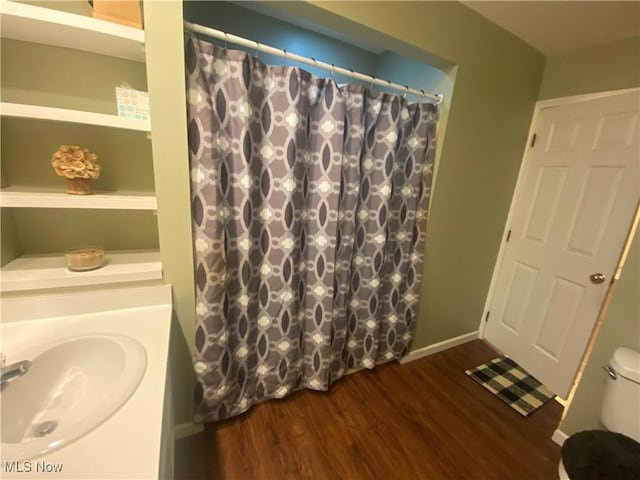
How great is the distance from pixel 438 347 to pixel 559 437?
83cm

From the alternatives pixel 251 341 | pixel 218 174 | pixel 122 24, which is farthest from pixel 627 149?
pixel 122 24

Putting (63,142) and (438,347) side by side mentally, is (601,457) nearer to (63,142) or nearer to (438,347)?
(438,347)

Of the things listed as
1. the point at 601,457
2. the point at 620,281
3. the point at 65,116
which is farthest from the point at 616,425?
the point at 65,116

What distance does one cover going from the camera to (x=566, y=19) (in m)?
1.45

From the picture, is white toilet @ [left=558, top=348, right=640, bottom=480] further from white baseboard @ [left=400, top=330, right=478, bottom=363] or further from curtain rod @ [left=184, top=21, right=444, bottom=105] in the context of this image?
curtain rod @ [left=184, top=21, right=444, bottom=105]

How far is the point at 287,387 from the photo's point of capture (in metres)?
1.60

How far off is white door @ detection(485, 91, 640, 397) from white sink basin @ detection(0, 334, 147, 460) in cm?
245

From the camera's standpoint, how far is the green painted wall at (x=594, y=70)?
1.53 meters

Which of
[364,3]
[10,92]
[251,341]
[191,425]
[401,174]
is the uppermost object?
[364,3]

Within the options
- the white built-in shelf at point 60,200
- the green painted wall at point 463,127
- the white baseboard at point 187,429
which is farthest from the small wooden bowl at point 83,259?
the green painted wall at point 463,127

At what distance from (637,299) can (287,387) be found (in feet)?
6.20

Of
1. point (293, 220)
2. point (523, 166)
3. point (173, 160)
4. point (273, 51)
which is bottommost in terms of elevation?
point (293, 220)

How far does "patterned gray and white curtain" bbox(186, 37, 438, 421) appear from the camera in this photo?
3.76ft

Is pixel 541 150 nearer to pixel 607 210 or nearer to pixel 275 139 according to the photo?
pixel 607 210
